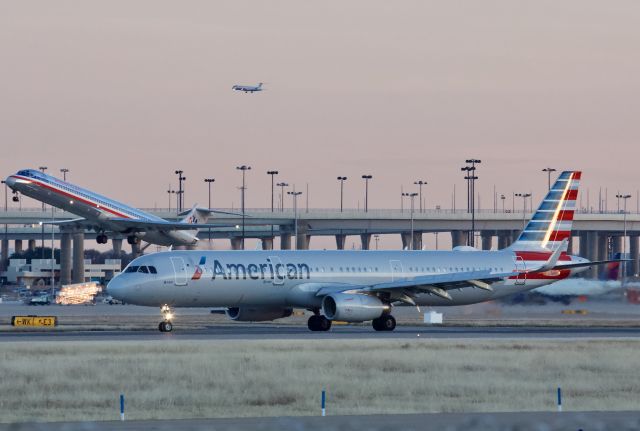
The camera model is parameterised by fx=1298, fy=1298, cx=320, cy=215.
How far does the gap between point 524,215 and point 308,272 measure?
397 ft

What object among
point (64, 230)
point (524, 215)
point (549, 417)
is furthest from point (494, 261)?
point (64, 230)

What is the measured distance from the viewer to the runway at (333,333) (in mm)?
54781

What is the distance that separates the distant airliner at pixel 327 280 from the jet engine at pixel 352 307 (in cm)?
5

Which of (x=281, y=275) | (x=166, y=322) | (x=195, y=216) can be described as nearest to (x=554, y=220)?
(x=281, y=275)

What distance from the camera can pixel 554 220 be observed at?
71062 millimetres

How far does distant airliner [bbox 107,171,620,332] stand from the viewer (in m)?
60.2

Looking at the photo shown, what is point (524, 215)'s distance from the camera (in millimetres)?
180250

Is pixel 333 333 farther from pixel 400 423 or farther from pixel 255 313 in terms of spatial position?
pixel 400 423

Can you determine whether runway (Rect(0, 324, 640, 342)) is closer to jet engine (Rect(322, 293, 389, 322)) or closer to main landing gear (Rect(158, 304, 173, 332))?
main landing gear (Rect(158, 304, 173, 332))

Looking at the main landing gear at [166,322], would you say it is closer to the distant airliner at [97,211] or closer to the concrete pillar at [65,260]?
the distant airliner at [97,211]

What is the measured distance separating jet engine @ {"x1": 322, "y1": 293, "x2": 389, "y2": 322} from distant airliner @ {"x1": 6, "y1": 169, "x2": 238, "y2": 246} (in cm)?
5187

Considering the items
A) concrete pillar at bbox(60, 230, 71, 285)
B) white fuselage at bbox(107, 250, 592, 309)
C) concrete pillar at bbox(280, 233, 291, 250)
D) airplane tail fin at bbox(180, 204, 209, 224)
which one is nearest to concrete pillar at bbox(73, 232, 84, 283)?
concrete pillar at bbox(60, 230, 71, 285)

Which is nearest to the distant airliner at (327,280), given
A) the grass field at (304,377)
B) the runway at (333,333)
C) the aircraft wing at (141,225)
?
the runway at (333,333)

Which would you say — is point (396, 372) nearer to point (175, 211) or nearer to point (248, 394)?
point (248, 394)
